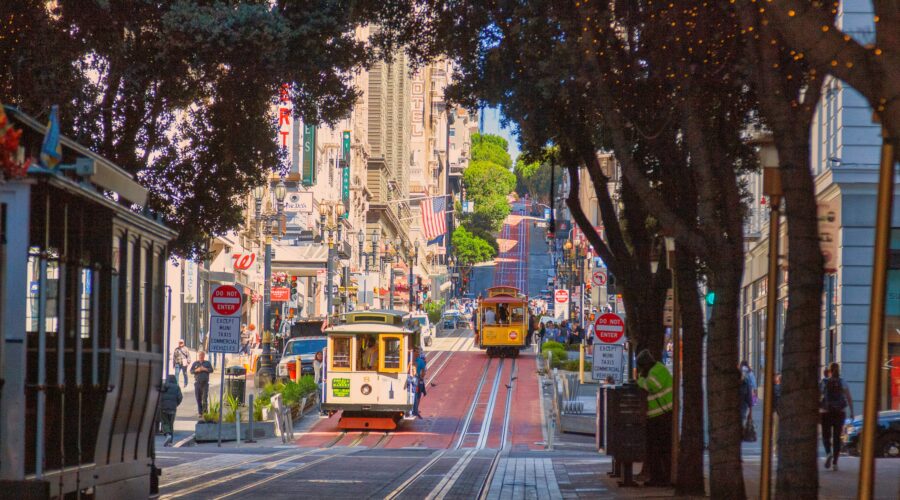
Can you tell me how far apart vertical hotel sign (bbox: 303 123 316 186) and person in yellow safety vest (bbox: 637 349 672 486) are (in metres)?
49.9

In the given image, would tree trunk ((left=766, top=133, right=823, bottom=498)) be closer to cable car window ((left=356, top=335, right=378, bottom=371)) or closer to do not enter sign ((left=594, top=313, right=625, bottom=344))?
do not enter sign ((left=594, top=313, right=625, bottom=344))

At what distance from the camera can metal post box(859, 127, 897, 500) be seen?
25.5ft

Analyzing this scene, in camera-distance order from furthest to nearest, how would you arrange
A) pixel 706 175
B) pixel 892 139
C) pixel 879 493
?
pixel 879 493
pixel 706 175
pixel 892 139

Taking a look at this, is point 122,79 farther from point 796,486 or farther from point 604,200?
point 796,486

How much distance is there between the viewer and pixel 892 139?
6848 mm

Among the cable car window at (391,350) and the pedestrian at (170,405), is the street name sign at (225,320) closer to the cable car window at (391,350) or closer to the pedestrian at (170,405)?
the pedestrian at (170,405)

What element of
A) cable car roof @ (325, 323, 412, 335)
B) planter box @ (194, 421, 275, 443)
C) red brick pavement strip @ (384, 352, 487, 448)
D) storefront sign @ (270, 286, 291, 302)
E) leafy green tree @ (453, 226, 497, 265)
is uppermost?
leafy green tree @ (453, 226, 497, 265)

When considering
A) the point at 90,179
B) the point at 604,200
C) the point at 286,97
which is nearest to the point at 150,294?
the point at 90,179

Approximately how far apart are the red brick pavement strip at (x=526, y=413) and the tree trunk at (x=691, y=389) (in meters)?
13.7

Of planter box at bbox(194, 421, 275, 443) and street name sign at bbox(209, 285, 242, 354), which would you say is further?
planter box at bbox(194, 421, 275, 443)

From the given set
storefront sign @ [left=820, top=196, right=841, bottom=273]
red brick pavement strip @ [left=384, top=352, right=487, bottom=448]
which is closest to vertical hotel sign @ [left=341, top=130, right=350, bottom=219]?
red brick pavement strip @ [left=384, top=352, right=487, bottom=448]

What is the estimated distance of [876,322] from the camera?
7.94m

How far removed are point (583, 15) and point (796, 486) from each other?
640 centimetres

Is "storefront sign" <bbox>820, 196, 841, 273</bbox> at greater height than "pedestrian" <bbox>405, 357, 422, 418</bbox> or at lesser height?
greater
